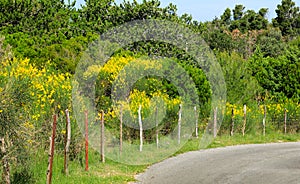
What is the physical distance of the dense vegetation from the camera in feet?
33.9

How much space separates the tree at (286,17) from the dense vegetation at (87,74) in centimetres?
1688

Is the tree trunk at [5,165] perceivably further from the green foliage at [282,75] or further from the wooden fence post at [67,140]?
the green foliage at [282,75]

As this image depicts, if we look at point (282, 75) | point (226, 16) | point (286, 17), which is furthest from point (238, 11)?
point (282, 75)

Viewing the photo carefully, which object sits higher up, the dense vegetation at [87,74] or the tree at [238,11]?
the tree at [238,11]

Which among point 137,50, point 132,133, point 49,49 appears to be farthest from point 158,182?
point 137,50

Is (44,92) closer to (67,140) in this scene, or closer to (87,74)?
(67,140)

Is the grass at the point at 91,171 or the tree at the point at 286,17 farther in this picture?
the tree at the point at 286,17

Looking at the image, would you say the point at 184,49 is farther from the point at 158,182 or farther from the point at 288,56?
the point at 158,182

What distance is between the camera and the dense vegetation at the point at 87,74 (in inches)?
406

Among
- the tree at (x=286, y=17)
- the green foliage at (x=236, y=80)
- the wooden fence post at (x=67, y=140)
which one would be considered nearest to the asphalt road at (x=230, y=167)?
the wooden fence post at (x=67, y=140)

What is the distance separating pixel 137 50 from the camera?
94.2ft

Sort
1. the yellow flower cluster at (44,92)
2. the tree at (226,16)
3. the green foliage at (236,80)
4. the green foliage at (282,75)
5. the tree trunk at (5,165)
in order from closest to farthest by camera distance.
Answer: the tree trunk at (5,165) → the yellow flower cluster at (44,92) → the green foliage at (236,80) → the green foliage at (282,75) → the tree at (226,16)

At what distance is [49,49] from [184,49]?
319 inches

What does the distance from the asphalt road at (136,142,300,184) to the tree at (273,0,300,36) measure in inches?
1937
